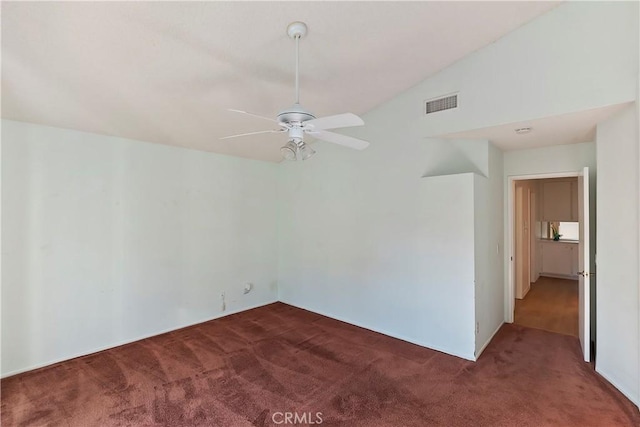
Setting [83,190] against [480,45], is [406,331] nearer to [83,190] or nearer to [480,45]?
[480,45]

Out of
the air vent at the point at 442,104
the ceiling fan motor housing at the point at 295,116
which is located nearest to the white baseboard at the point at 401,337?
the air vent at the point at 442,104

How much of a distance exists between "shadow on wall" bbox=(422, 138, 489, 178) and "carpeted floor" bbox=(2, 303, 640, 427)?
2.17 meters

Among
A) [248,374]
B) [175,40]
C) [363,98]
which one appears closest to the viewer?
[175,40]

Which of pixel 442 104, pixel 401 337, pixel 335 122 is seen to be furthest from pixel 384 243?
pixel 335 122

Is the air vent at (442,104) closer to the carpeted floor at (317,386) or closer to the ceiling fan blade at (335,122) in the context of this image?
the ceiling fan blade at (335,122)

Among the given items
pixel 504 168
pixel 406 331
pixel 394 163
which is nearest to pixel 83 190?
pixel 394 163

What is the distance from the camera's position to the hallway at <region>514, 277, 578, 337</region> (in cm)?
420

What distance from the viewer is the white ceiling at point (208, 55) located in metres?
2.11

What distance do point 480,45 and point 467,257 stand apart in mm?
2256

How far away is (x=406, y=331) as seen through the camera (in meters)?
3.80

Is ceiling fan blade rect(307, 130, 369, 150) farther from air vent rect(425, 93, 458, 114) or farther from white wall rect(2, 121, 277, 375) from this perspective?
white wall rect(2, 121, 277, 375)

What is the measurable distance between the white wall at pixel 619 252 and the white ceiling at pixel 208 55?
54.4 inches

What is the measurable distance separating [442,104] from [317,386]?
10.9ft

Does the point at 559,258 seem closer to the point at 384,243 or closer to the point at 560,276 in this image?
the point at 560,276
